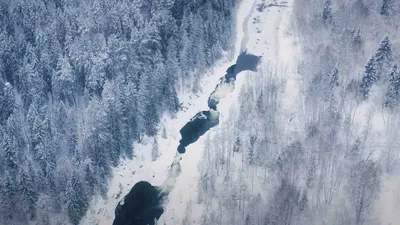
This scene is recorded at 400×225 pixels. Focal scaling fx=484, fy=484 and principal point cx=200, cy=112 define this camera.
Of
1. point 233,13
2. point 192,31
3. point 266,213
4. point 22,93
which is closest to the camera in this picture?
point 266,213

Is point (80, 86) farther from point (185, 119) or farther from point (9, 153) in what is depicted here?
point (185, 119)

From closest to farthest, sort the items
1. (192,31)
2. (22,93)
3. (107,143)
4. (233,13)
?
(107,143), (22,93), (192,31), (233,13)

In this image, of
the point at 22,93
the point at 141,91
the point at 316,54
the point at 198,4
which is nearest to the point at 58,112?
the point at 22,93

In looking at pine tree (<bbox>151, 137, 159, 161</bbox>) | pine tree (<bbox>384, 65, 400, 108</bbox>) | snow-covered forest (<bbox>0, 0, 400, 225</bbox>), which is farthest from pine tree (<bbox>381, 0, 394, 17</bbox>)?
pine tree (<bbox>151, 137, 159, 161</bbox>)

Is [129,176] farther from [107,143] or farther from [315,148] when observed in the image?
[315,148]

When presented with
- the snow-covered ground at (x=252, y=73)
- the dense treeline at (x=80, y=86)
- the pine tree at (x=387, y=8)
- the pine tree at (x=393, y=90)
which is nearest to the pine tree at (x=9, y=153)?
the dense treeline at (x=80, y=86)

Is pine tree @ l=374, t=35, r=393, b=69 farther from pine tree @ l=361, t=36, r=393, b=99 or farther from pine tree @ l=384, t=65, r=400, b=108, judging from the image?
pine tree @ l=384, t=65, r=400, b=108

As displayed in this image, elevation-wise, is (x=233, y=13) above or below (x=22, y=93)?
above
